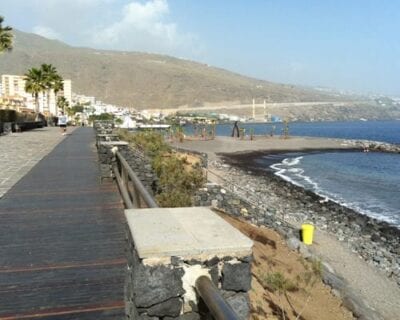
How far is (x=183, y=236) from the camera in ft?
9.39

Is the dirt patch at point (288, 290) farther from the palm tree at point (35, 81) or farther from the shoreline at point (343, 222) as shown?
the palm tree at point (35, 81)

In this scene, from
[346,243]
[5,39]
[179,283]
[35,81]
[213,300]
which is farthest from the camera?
[35,81]

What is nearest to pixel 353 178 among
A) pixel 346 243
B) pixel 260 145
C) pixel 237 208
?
pixel 346 243

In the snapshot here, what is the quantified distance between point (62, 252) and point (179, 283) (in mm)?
3992

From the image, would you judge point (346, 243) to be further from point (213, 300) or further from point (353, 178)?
point (353, 178)

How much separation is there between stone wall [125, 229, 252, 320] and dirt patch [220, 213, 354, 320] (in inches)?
228

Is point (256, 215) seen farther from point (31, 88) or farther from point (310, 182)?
point (31, 88)

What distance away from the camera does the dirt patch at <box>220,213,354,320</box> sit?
379 inches

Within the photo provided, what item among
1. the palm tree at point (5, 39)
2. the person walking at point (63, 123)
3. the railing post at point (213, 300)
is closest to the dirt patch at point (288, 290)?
the railing post at point (213, 300)

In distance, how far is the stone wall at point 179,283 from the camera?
8.83ft

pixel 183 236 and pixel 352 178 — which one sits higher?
pixel 183 236

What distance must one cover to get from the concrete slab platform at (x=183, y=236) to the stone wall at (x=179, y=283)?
0.18ft

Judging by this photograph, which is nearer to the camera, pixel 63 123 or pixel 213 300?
pixel 213 300

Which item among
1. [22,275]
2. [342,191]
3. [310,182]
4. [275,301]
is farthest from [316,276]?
[310,182]
